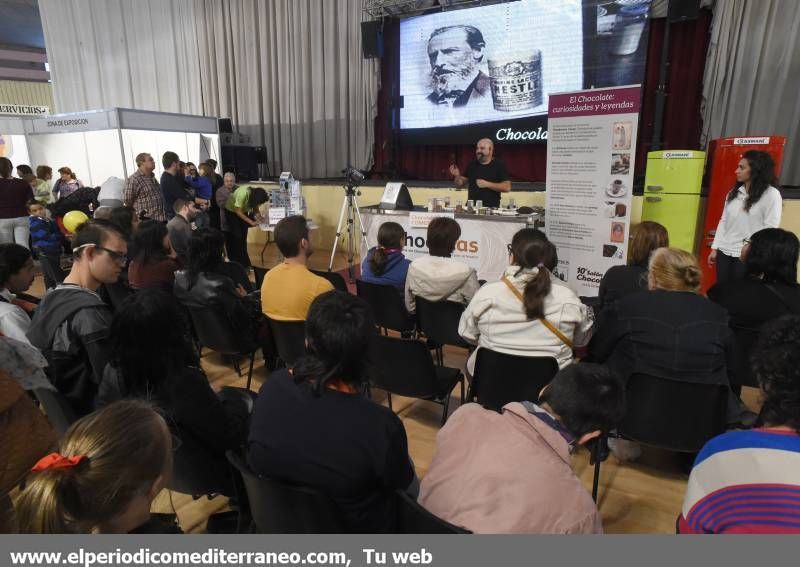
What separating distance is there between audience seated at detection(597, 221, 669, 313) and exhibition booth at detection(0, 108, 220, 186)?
23.1ft

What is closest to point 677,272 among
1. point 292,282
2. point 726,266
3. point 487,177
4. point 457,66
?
point 292,282

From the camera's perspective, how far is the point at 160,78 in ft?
34.2

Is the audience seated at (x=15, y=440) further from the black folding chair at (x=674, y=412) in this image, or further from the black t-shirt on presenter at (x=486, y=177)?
the black t-shirt on presenter at (x=486, y=177)

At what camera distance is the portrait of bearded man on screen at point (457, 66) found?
6.71 meters

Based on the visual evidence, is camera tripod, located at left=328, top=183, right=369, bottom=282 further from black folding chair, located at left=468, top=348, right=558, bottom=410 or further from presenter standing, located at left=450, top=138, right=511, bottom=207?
black folding chair, located at left=468, top=348, right=558, bottom=410

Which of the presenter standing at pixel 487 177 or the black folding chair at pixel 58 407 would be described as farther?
the presenter standing at pixel 487 177

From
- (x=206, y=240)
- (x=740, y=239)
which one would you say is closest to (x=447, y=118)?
(x=740, y=239)

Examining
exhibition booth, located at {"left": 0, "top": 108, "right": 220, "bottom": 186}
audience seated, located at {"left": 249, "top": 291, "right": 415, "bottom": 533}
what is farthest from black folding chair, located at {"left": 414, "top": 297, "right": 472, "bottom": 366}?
exhibition booth, located at {"left": 0, "top": 108, "right": 220, "bottom": 186}

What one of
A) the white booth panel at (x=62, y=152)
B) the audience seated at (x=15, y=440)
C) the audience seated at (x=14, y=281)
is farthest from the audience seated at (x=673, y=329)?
the white booth panel at (x=62, y=152)

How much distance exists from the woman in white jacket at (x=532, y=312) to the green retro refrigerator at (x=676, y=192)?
131 inches

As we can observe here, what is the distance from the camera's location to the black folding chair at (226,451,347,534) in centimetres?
112

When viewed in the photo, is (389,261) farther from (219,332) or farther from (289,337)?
(219,332)
